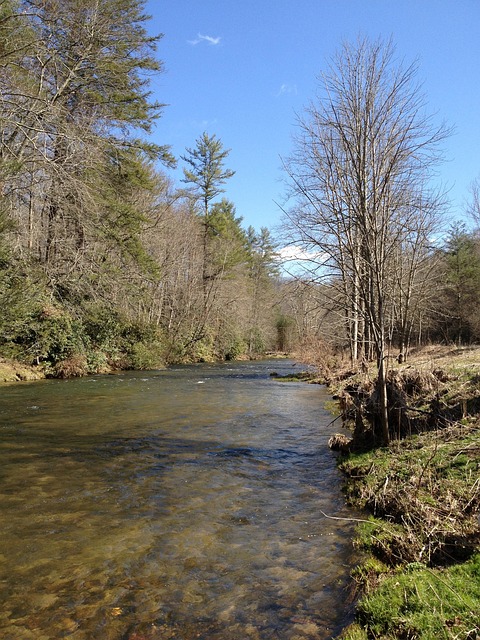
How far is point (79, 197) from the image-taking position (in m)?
15.9

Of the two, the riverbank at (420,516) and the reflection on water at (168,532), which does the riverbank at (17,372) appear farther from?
the riverbank at (420,516)

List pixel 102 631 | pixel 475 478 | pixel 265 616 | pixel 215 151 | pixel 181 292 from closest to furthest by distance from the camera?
pixel 102 631 < pixel 265 616 < pixel 475 478 < pixel 181 292 < pixel 215 151

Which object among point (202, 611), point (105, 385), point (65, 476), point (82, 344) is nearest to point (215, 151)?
point (82, 344)

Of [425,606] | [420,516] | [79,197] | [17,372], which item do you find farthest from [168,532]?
[17,372]

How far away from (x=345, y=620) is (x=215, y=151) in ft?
134

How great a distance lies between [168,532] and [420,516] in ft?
8.81

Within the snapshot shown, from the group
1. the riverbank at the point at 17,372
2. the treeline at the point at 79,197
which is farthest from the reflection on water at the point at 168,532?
the riverbank at the point at 17,372

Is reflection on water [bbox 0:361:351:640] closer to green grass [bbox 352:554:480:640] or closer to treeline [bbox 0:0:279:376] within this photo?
green grass [bbox 352:554:480:640]

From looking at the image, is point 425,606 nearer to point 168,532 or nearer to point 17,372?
point 168,532

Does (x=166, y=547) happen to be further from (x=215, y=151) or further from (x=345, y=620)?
(x=215, y=151)

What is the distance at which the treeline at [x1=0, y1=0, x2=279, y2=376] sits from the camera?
45.0 ft

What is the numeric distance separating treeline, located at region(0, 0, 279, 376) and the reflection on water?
18.5ft

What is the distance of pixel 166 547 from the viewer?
15.1 feet

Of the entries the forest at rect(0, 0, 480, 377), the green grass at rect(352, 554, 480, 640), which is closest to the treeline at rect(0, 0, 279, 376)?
the forest at rect(0, 0, 480, 377)
